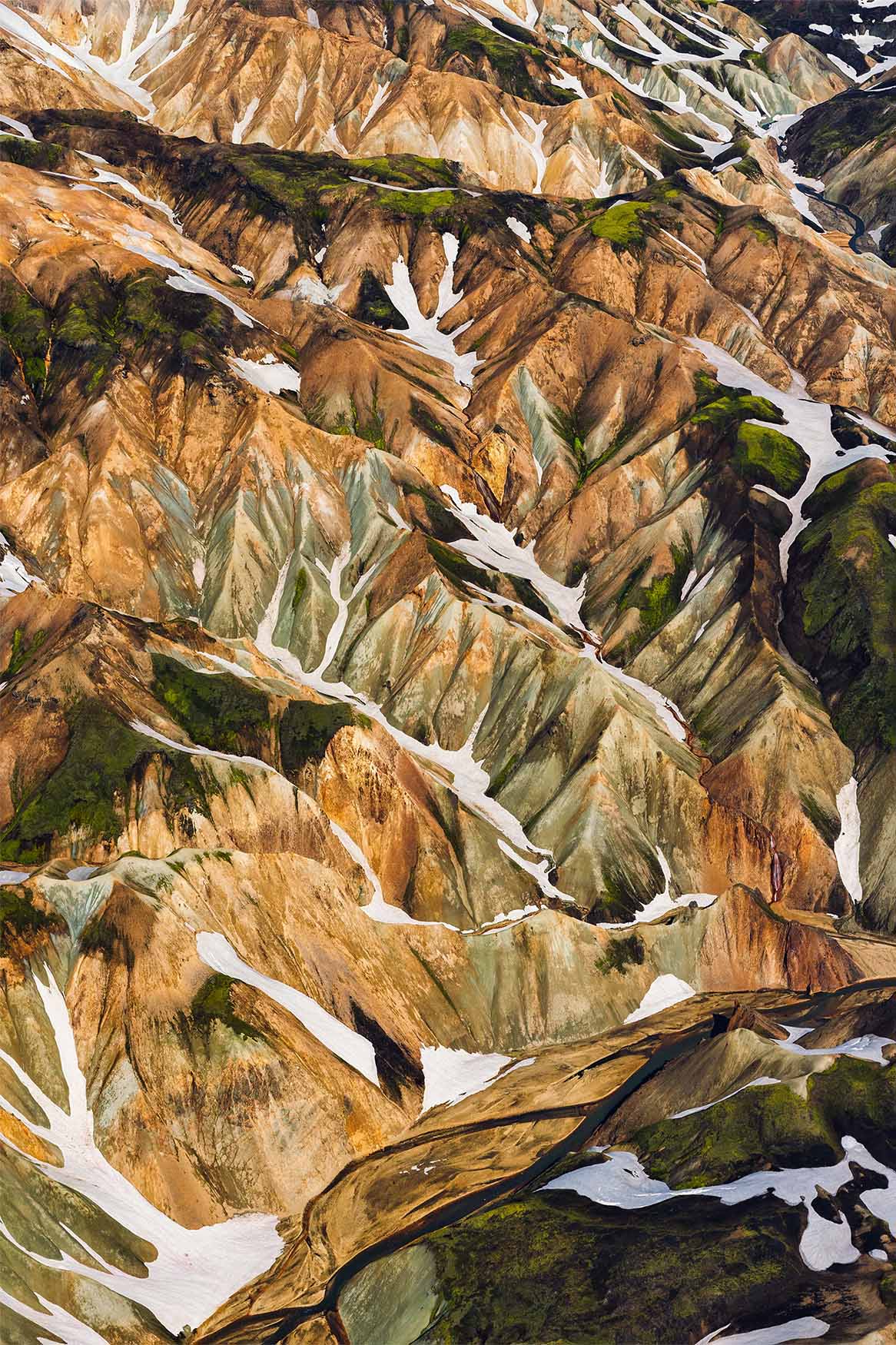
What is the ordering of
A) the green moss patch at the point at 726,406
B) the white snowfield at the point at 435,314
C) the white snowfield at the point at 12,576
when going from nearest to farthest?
the white snowfield at the point at 12,576 → the green moss patch at the point at 726,406 → the white snowfield at the point at 435,314

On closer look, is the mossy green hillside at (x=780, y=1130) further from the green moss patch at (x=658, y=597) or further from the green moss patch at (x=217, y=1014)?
the green moss patch at (x=658, y=597)

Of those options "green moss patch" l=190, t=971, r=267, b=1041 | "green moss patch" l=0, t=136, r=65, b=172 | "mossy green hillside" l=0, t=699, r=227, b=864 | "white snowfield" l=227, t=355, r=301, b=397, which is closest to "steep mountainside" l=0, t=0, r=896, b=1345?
"green moss patch" l=190, t=971, r=267, b=1041

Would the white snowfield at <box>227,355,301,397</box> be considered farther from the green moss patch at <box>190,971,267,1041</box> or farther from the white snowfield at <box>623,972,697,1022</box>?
the green moss patch at <box>190,971,267,1041</box>

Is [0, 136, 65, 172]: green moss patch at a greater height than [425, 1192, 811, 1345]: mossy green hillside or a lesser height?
lesser

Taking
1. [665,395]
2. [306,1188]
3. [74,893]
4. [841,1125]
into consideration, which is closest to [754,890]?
[841,1125]

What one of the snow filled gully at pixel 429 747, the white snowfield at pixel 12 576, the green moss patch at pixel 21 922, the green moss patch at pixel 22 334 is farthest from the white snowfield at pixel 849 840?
the green moss patch at pixel 22 334

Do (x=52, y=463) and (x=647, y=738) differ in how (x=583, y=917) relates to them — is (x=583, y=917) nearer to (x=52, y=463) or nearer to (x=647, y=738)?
(x=647, y=738)
